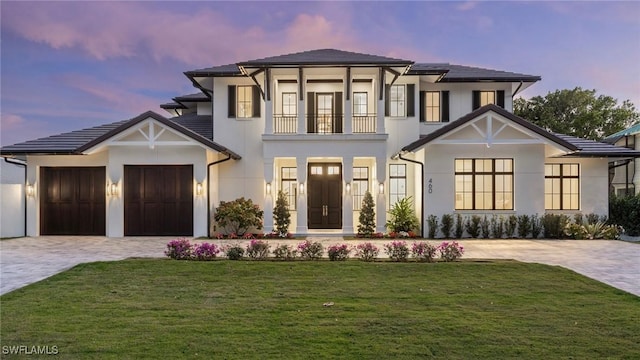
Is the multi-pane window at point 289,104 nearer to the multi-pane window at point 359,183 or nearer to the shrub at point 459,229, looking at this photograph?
the multi-pane window at point 359,183

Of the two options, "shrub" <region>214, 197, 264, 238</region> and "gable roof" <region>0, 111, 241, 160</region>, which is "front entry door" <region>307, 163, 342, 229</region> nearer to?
"shrub" <region>214, 197, 264, 238</region>

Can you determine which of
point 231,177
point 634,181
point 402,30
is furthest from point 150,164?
A: point 634,181

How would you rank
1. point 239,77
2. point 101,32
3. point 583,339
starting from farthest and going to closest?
1. point 101,32
2. point 239,77
3. point 583,339

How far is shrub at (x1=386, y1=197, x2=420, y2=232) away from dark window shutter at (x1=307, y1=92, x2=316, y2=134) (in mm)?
4666

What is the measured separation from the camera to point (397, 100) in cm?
1609

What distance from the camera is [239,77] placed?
15742 mm

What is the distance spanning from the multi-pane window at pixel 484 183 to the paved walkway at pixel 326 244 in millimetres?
1772

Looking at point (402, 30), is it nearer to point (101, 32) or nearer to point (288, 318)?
point (101, 32)

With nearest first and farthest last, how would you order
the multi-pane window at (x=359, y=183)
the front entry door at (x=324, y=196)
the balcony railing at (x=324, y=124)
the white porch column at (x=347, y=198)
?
1. the white porch column at (x=347, y=198)
2. the balcony railing at (x=324, y=124)
3. the front entry door at (x=324, y=196)
4. the multi-pane window at (x=359, y=183)

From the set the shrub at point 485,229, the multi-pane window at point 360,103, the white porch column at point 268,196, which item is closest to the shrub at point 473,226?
the shrub at point 485,229

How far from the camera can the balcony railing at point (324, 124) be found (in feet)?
51.1

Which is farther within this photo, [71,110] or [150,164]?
[71,110]

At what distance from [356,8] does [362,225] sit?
996 cm
